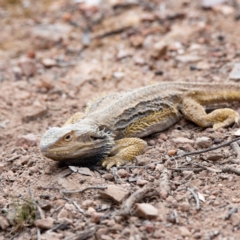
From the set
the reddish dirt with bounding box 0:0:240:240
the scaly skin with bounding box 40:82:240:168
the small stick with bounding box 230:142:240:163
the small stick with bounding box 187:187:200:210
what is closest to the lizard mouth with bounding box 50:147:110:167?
the scaly skin with bounding box 40:82:240:168

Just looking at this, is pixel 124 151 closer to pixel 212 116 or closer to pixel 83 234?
pixel 212 116

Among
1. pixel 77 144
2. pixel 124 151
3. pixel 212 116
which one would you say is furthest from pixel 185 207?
pixel 212 116

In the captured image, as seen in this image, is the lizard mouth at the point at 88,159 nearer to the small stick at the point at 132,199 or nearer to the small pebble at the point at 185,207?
the small stick at the point at 132,199

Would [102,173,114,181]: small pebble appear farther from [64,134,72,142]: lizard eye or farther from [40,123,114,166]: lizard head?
[64,134,72,142]: lizard eye

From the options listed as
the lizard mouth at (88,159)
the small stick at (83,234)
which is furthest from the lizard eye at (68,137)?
the small stick at (83,234)

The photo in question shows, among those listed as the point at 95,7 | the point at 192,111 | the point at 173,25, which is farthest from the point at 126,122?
the point at 95,7

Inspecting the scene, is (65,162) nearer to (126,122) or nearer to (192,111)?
(126,122)
